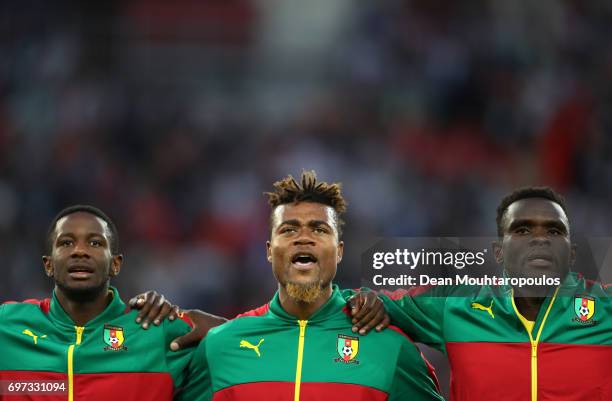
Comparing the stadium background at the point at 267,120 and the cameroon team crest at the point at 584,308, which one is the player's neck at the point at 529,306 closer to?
the cameroon team crest at the point at 584,308

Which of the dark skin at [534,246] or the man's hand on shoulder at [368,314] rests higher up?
the dark skin at [534,246]

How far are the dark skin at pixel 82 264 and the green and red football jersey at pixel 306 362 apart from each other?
53 cm

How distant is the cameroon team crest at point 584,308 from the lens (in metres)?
4.61

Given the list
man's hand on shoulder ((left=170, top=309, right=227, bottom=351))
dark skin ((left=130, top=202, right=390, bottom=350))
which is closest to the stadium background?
man's hand on shoulder ((left=170, top=309, right=227, bottom=351))

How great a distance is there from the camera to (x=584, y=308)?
4625 millimetres

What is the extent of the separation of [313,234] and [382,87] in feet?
22.2

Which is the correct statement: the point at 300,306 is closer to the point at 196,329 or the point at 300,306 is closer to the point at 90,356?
the point at 196,329

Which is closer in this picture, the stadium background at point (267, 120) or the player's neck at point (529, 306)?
the player's neck at point (529, 306)

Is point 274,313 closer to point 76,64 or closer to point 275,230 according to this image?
point 275,230

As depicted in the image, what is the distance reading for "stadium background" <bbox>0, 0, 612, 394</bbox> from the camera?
9.62 meters

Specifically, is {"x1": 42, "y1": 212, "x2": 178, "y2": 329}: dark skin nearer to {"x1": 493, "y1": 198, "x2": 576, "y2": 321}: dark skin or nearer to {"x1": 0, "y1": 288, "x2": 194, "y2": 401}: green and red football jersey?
{"x1": 0, "y1": 288, "x2": 194, "y2": 401}: green and red football jersey

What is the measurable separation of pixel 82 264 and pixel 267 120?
6956 millimetres

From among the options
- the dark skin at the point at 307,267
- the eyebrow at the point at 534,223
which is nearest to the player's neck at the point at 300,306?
the dark skin at the point at 307,267

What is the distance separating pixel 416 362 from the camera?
15.5ft
